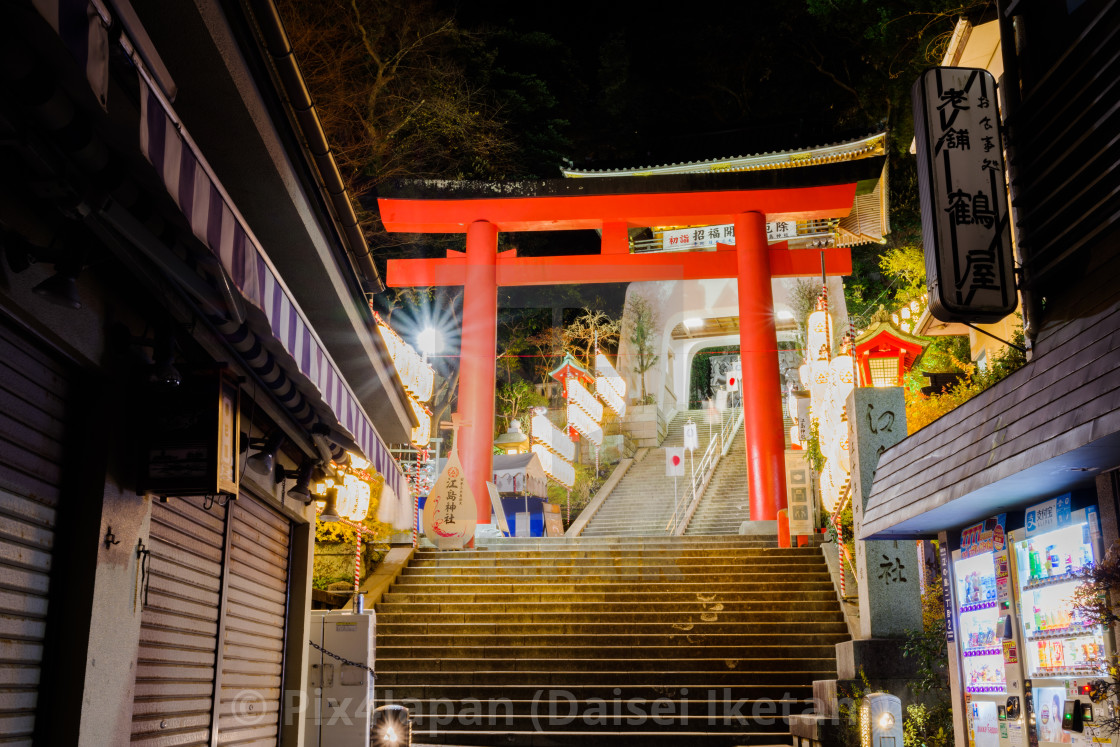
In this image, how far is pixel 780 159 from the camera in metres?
31.3

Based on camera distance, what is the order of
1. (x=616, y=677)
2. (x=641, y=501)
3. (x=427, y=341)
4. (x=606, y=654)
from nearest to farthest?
(x=616, y=677), (x=606, y=654), (x=427, y=341), (x=641, y=501)

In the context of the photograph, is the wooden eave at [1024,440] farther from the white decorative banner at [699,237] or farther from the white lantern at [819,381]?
the white decorative banner at [699,237]

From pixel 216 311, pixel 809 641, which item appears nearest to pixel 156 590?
pixel 216 311

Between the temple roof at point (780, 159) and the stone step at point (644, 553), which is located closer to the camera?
the stone step at point (644, 553)

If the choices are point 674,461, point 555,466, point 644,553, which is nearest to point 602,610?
point 644,553

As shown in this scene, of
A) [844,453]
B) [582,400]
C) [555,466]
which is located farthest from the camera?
[582,400]

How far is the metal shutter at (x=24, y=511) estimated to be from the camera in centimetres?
375

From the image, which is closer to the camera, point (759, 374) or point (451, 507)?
point (451, 507)

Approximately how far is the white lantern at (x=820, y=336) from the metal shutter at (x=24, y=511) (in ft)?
46.4

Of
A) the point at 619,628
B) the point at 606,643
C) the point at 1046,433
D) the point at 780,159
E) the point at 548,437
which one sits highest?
the point at 780,159

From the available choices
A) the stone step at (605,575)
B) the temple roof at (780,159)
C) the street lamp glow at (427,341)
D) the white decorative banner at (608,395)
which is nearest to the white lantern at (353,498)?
the stone step at (605,575)

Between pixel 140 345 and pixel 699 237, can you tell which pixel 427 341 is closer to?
pixel 699 237

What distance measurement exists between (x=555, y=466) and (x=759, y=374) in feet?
25.9

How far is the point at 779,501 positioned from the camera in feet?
65.4
